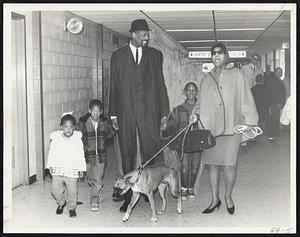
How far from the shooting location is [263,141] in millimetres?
8656

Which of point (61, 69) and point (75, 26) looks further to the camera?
point (61, 69)

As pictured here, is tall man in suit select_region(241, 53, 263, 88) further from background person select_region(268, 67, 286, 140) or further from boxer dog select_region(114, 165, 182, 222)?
boxer dog select_region(114, 165, 182, 222)

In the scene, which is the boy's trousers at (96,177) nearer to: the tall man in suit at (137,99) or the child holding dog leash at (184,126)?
the tall man in suit at (137,99)

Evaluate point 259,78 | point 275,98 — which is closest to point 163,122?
point 259,78

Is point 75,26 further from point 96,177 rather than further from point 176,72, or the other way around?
point 96,177

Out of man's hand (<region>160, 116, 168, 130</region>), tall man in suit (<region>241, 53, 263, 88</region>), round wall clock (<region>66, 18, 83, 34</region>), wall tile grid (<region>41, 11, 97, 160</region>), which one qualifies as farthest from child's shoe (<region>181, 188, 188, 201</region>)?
tall man in suit (<region>241, 53, 263, 88</region>)

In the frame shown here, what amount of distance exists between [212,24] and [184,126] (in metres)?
2.77

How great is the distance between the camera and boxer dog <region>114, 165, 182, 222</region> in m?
4.26

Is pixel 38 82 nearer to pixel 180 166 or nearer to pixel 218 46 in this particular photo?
pixel 180 166

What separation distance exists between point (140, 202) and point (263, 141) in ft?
14.1

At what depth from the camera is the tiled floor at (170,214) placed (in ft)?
13.6

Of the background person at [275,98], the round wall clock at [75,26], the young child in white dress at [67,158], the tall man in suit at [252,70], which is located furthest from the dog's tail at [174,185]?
the background person at [275,98]

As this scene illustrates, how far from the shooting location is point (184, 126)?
500cm

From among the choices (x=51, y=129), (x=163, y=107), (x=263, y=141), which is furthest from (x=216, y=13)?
(x=263, y=141)
